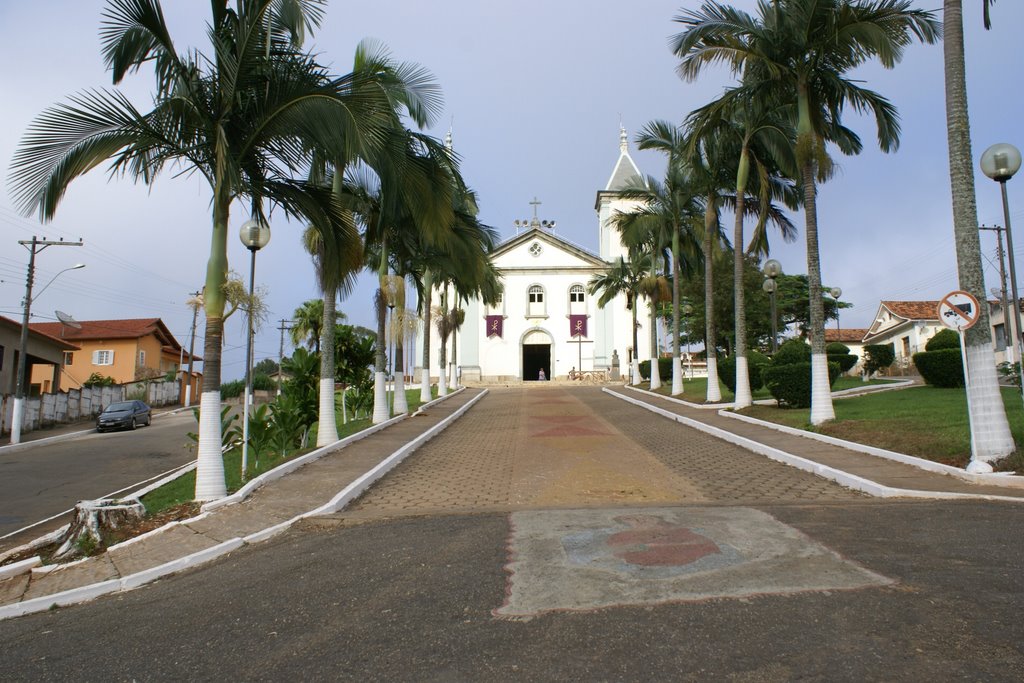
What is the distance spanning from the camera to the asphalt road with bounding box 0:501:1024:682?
3414mm

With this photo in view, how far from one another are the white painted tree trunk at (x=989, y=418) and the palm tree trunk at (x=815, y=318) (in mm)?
4731

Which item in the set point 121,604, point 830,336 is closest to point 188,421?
point 121,604

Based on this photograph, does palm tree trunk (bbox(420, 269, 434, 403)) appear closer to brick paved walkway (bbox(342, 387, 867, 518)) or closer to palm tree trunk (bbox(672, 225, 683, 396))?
palm tree trunk (bbox(672, 225, 683, 396))

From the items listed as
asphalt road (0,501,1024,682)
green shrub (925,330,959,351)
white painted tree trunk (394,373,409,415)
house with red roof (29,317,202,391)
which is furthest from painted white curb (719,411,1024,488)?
house with red roof (29,317,202,391)

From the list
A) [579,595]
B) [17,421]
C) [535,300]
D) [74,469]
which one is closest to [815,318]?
[579,595]

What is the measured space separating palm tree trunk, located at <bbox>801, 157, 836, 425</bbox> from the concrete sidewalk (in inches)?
338

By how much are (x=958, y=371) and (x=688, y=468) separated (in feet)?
42.3

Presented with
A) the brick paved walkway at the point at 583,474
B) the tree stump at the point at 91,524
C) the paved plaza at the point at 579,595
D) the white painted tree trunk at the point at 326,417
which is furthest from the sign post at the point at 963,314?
the white painted tree trunk at the point at 326,417

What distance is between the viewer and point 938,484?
7.85 meters

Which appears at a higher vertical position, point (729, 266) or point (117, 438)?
point (729, 266)

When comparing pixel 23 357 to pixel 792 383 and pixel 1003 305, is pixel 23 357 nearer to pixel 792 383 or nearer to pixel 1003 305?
pixel 792 383

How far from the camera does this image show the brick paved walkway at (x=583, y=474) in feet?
26.0

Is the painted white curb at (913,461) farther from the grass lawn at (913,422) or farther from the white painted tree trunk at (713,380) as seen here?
the white painted tree trunk at (713,380)

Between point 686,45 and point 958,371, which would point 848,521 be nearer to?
point 686,45
